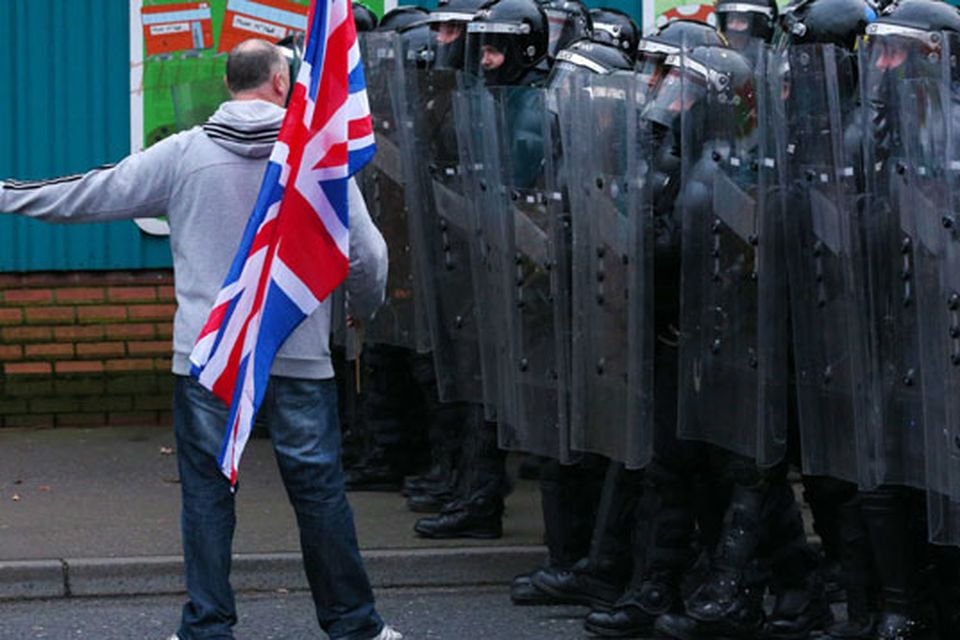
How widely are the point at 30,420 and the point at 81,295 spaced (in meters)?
0.69

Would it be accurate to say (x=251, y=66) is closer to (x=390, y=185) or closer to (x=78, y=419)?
(x=390, y=185)

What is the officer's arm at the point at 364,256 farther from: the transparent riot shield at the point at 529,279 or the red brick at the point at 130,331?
the red brick at the point at 130,331

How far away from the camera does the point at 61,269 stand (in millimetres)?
11578

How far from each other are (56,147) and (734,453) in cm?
506

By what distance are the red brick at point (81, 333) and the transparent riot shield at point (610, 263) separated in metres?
4.44

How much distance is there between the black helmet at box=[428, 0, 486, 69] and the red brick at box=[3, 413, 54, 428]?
3.20 m

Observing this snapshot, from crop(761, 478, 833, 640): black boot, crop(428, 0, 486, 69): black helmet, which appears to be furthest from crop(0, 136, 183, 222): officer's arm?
crop(428, 0, 486, 69): black helmet

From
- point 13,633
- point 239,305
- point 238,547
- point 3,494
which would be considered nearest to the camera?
point 239,305

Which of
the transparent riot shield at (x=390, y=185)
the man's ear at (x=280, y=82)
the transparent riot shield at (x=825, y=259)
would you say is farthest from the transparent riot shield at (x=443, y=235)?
the transparent riot shield at (x=825, y=259)

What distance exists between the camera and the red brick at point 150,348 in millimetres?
11656

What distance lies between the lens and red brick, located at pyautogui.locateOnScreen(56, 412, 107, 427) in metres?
11.7

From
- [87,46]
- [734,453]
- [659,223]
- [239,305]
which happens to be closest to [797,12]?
[659,223]

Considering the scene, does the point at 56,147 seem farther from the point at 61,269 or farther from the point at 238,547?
the point at 238,547

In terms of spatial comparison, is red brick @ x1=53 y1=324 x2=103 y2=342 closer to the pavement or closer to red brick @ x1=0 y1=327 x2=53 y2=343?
red brick @ x1=0 y1=327 x2=53 y2=343
